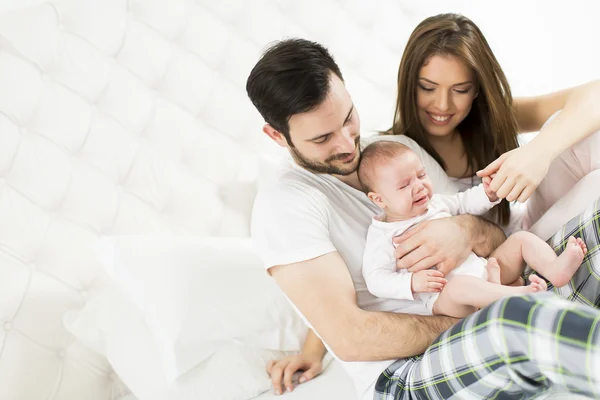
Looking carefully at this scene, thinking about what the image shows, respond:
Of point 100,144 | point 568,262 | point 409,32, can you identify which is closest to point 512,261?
point 568,262

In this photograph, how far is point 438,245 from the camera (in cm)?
153

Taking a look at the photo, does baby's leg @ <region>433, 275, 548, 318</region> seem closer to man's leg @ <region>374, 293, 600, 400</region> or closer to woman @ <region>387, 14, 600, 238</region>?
man's leg @ <region>374, 293, 600, 400</region>

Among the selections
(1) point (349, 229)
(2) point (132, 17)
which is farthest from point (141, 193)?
(1) point (349, 229)

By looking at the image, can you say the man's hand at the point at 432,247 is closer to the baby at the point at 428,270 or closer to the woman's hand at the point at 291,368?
the baby at the point at 428,270

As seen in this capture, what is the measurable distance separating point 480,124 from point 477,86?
0.57ft

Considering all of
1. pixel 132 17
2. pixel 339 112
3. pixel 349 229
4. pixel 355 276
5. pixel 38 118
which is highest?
pixel 132 17

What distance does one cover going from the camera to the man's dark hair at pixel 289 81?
5.03 feet

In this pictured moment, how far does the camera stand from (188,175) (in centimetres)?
214

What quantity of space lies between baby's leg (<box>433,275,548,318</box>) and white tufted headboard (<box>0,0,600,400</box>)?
0.94 metres

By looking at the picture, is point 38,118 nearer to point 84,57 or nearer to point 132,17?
point 84,57

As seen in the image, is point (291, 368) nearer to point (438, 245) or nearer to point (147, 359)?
point (147, 359)

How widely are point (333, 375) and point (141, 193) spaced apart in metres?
0.82

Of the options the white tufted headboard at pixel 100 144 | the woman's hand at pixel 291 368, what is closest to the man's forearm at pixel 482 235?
the woman's hand at pixel 291 368

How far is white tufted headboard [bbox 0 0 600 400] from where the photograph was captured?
5.98 ft
